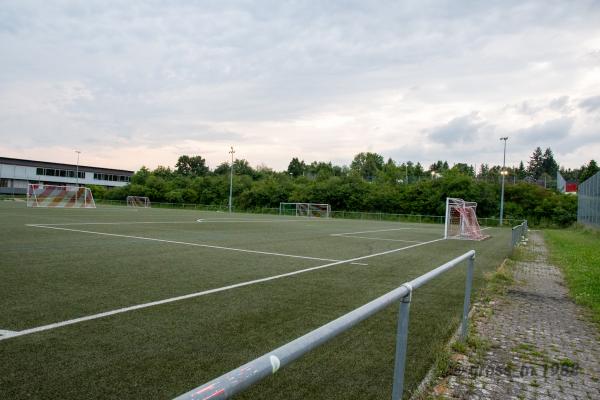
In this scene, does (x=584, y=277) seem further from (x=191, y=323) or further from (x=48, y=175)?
(x=48, y=175)

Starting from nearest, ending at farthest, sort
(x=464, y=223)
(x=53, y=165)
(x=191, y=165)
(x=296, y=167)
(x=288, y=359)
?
(x=288, y=359) < (x=464, y=223) < (x=53, y=165) < (x=296, y=167) < (x=191, y=165)

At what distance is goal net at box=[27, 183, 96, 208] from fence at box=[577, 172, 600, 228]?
144 feet

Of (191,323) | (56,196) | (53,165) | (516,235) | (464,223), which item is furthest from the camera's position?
(53,165)

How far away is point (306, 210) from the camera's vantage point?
57406mm

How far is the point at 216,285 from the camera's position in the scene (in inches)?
305

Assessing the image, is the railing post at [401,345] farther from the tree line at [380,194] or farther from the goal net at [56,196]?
the tree line at [380,194]

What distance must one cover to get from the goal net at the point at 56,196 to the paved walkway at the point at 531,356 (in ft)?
146

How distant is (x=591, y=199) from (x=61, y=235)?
34.1 m

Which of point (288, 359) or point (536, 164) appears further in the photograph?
point (536, 164)

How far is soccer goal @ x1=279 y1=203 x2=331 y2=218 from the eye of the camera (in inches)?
2185

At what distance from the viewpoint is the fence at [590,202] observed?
96.4 ft

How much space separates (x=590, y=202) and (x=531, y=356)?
3366cm

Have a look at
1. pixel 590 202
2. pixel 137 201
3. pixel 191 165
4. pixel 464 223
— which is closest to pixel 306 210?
pixel 590 202

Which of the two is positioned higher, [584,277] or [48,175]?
[48,175]
